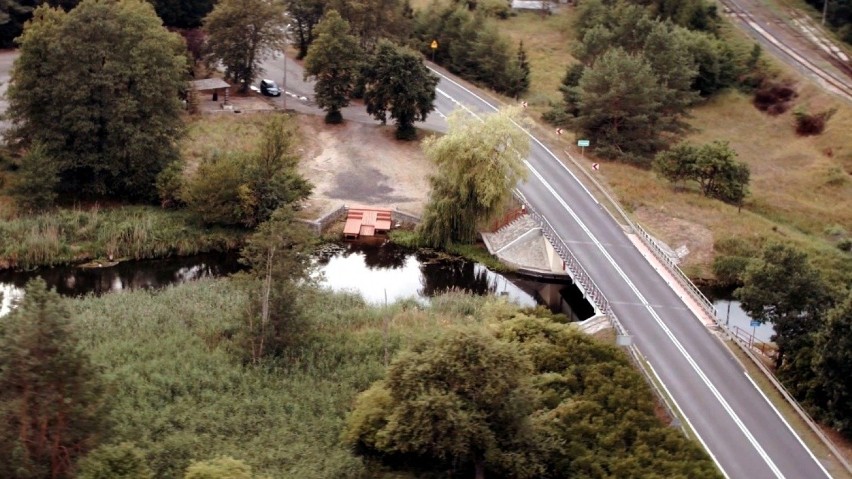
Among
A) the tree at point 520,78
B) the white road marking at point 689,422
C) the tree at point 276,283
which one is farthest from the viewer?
the tree at point 520,78

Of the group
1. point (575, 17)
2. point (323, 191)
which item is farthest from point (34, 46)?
point (575, 17)

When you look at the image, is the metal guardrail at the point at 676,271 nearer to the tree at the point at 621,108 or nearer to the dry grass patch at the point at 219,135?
the tree at the point at 621,108

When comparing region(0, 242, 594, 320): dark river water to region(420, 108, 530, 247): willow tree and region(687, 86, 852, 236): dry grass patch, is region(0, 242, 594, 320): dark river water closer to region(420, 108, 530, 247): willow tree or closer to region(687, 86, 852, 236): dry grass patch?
region(420, 108, 530, 247): willow tree

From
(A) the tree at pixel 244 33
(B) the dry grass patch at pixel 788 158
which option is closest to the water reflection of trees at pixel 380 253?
(A) the tree at pixel 244 33

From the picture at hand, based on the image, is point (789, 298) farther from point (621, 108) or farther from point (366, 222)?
point (621, 108)

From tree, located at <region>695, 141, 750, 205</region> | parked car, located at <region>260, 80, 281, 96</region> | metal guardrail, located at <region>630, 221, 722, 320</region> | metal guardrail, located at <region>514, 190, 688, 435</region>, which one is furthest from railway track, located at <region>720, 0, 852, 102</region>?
parked car, located at <region>260, 80, 281, 96</region>
